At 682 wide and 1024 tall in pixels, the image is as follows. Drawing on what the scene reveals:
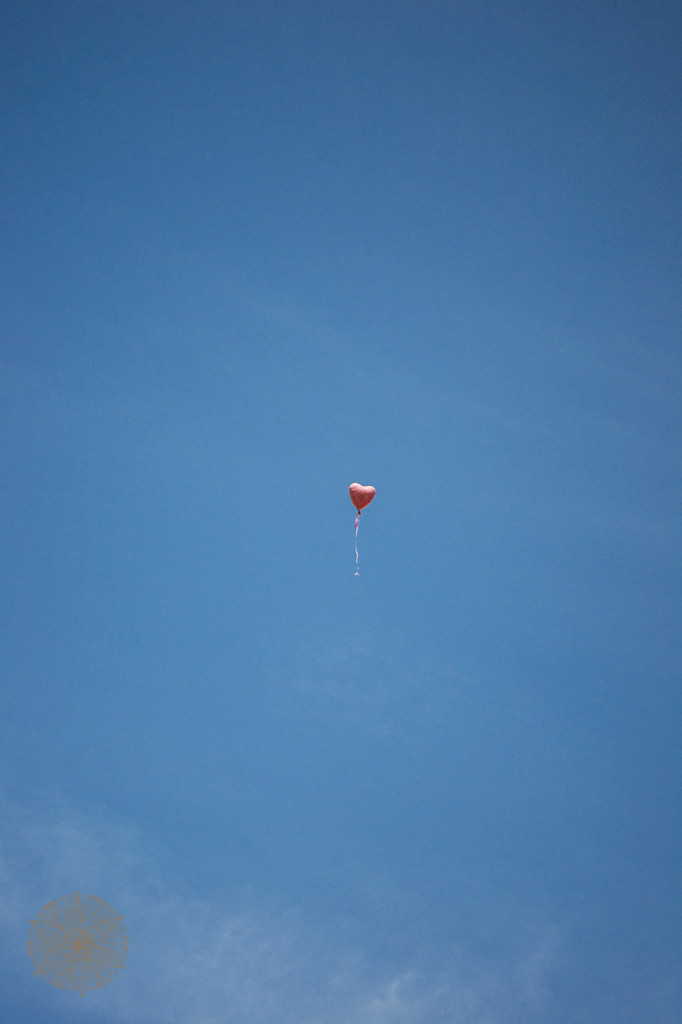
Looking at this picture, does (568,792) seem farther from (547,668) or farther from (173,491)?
(173,491)

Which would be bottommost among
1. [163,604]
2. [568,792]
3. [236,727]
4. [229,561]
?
[568,792]

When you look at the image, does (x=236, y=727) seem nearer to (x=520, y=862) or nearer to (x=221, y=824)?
(x=221, y=824)

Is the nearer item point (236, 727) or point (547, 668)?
point (236, 727)

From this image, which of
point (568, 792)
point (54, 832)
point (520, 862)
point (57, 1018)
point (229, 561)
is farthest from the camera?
point (229, 561)

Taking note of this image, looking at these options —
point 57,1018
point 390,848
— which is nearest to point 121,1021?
point 57,1018

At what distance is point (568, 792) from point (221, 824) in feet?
38.9

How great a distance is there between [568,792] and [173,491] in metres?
18.2

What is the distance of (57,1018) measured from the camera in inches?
827

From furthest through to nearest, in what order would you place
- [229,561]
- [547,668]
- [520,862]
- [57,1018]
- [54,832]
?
[229,561] → [547,668] → [520,862] → [54,832] → [57,1018]

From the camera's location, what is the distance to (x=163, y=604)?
30.6 metres

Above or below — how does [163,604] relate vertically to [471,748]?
above

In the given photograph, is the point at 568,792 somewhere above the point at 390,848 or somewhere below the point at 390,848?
above

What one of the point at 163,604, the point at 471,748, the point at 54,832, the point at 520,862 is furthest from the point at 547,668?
the point at 54,832

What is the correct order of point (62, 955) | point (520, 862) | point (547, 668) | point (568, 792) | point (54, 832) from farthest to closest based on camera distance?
point (547, 668)
point (568, 792)
point (520, 862)
point (54, 832)
point (62, 955)
